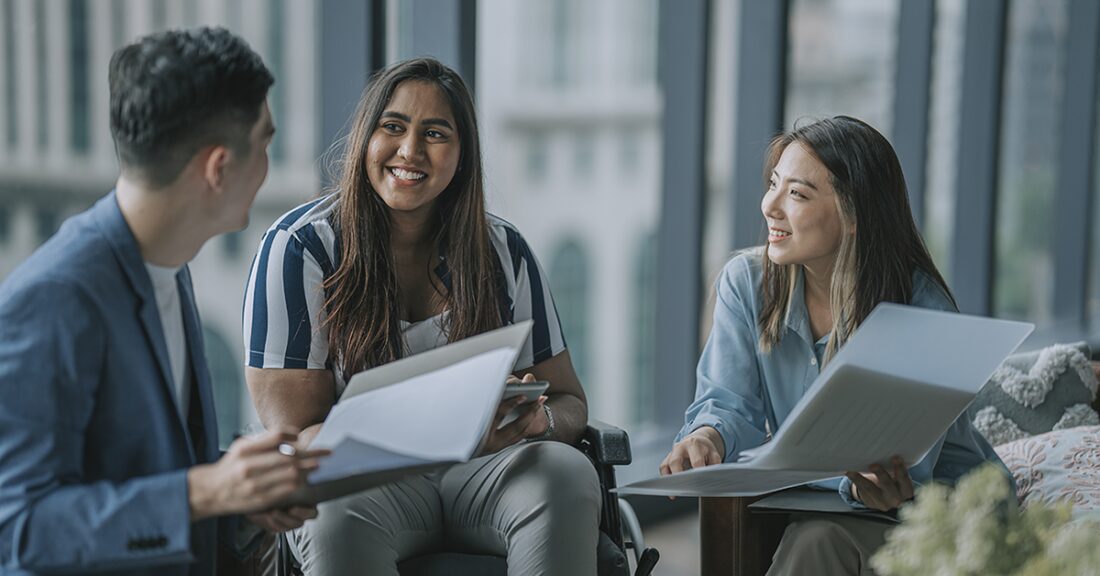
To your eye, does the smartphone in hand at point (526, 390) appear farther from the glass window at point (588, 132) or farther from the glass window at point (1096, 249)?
the glass window at point (588, 132)

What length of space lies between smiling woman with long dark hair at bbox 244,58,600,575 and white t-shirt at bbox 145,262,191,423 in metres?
0.33

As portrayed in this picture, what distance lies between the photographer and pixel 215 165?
1456 millimetres

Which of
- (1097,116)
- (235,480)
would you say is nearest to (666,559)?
(235,480)

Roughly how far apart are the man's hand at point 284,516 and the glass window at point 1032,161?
18.2 feet

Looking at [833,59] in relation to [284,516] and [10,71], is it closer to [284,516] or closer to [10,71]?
[10,71]

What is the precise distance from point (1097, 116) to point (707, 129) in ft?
10.2

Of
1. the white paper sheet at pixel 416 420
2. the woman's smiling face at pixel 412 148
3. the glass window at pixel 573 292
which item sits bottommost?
the glass window at pixel 573 292

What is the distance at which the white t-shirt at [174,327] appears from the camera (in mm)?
1508

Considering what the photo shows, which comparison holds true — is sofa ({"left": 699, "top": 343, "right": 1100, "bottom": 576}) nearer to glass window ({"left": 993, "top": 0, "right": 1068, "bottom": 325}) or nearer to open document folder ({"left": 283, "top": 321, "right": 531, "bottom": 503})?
open document folder ({"left": 283, "top": 321, "right": 531, "bottom": 503})

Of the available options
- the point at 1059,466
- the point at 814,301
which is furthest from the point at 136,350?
the point at 1059,466

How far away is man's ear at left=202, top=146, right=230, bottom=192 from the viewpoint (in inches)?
57.2

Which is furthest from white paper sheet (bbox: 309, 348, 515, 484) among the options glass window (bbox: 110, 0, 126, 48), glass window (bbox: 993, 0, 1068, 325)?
glass window (bbox: 110, 0, 126, 48)

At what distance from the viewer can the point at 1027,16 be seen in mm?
6973

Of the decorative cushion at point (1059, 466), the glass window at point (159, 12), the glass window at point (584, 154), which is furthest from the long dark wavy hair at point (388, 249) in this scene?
the glass window at point (584, 154)
